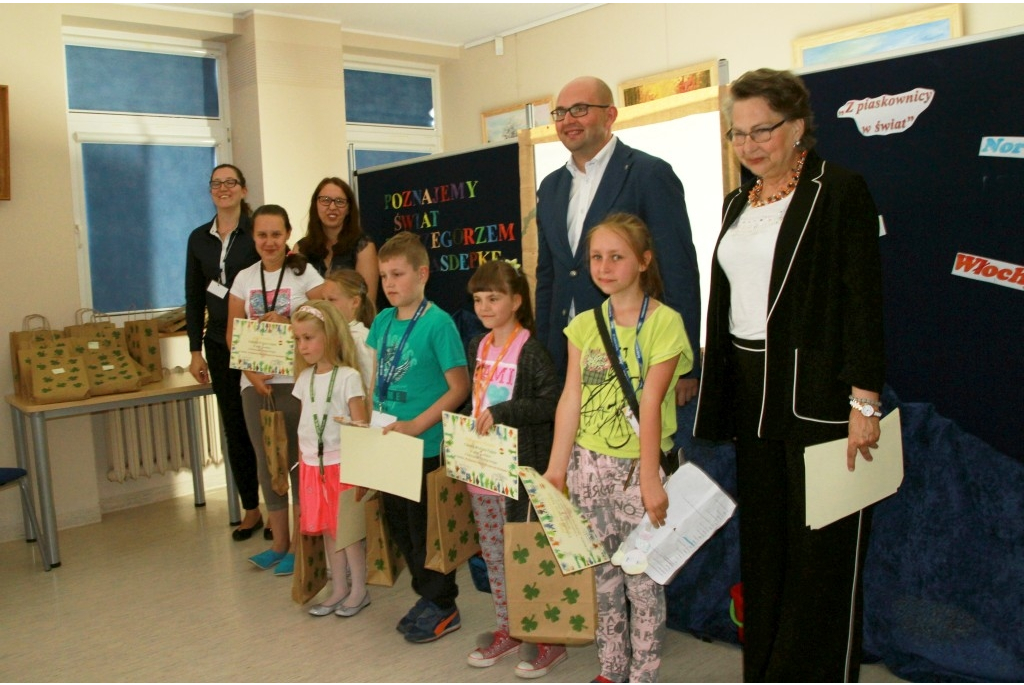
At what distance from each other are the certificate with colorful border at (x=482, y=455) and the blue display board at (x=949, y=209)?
3.62 ft

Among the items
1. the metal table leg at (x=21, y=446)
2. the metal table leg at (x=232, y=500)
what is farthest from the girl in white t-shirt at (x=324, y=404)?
the metal table leg at (x=21, y=446)

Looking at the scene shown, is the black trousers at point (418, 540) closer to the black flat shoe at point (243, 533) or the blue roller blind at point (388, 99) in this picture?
the black flat shoe at point (243, 533)

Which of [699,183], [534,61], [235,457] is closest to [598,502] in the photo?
[699,183]

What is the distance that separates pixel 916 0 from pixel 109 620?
494 centimetres

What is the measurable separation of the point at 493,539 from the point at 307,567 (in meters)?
0.86

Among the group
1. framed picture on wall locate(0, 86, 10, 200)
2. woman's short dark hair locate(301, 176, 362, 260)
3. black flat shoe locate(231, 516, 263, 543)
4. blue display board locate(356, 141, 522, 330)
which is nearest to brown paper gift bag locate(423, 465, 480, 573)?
blue display board locate(356, 141, 522, 330)

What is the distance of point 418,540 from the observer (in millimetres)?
2887

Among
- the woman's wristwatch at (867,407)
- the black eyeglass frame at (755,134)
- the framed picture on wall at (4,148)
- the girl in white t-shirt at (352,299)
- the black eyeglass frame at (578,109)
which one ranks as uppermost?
the framed picture on wall at (4,148)

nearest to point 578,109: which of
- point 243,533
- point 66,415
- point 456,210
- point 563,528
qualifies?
point 563,528

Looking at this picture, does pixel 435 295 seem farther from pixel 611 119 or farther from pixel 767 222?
pixel 767 222

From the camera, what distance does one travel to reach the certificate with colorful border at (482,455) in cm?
239

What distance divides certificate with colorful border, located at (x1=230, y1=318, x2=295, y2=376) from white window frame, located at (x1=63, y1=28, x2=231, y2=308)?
2092 mm

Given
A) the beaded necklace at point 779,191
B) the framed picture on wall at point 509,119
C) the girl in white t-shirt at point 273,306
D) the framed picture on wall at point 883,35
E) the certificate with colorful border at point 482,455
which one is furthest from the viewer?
the framed picture on wall at point 509,119

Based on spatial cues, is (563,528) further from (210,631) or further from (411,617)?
(210,631)
